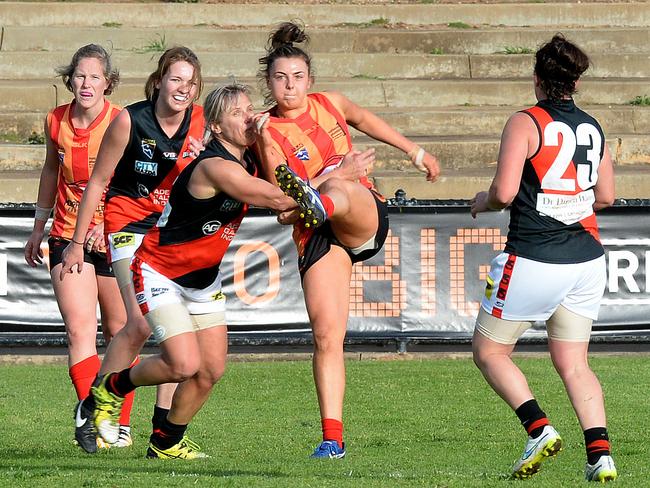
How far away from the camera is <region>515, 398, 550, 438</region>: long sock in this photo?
18.3ft

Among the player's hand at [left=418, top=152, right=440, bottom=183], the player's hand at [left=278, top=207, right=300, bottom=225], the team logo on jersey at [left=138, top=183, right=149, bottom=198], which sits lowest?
the player's hand at [left=278, top=207, right=300, bottom=225]

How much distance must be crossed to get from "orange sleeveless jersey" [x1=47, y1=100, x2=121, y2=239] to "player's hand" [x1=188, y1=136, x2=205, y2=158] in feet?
2.66

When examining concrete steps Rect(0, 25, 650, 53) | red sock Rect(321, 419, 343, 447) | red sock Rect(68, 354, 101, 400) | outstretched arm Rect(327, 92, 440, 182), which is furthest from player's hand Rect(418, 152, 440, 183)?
concrete steps Rect(0, 25, 650, 53)

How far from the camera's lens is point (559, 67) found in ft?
18.4

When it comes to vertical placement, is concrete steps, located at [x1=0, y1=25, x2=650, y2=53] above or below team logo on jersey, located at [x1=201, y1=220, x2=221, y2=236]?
above

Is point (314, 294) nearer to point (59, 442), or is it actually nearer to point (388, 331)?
point (59, 442)

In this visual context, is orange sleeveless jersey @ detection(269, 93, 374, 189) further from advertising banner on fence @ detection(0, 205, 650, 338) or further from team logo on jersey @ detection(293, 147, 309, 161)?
advertising banner on fence @ detection(0, 205, 650, 338)

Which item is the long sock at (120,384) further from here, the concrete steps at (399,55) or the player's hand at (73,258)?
the concrete steps at (399,55)

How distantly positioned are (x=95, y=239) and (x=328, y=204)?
1.64 meters

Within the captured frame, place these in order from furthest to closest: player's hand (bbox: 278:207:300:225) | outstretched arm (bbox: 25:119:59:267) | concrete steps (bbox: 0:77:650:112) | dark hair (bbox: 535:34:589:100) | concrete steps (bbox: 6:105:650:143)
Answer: concrete steps (bbox: 0:77:650:112)
concrete steps (bbox: 6:105:650:143)
outstretched arm (bbox: 25:119:59:267)
player's hand (bbox: 278:207:300:225)
dark hair (bbox: 535:34:589:100)

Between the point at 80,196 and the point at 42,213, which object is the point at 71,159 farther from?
the point at 42,213

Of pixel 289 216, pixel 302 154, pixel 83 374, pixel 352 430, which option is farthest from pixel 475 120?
pixel 289 216

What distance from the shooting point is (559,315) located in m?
5.74

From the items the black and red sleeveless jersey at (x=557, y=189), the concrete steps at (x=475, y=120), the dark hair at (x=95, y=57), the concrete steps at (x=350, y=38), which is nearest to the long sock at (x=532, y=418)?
the black and red sleeveless jersey at (x=557, y=189)
